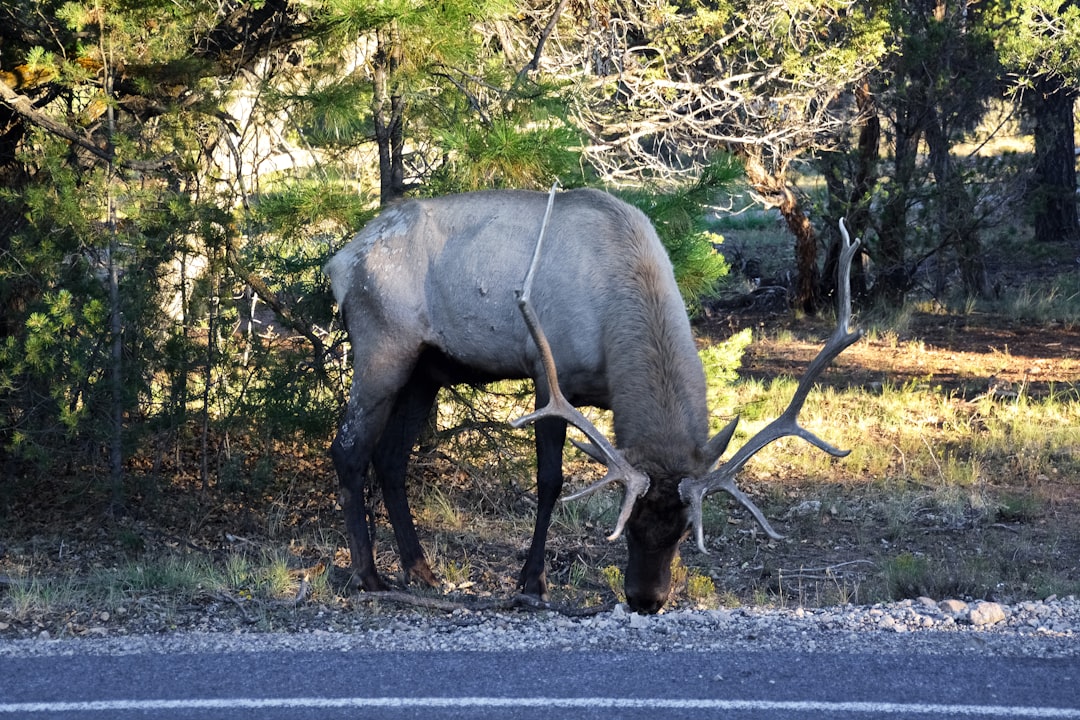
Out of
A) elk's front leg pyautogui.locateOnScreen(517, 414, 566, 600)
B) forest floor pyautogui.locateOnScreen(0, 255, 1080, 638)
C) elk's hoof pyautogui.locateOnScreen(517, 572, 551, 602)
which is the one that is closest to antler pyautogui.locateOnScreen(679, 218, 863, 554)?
elk's front leg pyautogui.locateOnScreen(517, 414, 566, 600)

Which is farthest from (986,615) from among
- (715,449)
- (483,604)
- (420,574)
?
(420,574)

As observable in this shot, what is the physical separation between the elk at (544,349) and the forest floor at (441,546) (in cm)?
70

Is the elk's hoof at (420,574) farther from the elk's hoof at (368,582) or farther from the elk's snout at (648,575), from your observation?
the elk's snout at (648,575)

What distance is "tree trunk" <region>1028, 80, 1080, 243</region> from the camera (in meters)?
16.3

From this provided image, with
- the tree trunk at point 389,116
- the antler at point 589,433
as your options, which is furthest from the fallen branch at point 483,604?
the tree trunk at point 389,116

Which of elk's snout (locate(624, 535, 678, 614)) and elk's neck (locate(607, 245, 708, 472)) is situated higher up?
elk's neck (locate(607, 245, 708, 472))

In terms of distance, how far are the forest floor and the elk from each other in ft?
2.31

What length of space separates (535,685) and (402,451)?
10.5 ft

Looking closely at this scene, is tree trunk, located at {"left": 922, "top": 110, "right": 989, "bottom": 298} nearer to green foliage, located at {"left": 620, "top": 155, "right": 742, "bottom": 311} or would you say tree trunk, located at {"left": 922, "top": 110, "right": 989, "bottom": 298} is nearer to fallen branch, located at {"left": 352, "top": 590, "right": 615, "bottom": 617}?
green foliage, located at {"left": 620, "top": 155, "right": 742, "bottom": 311}

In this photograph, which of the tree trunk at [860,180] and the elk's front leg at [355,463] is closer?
the elk's front leg at [355,463]

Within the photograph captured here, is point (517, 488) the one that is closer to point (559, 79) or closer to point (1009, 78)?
point (559, 79)

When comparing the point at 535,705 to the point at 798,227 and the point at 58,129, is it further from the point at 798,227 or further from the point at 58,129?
the point at 798,227

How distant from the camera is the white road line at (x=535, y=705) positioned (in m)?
4.90

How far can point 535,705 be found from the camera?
5.04 meters
